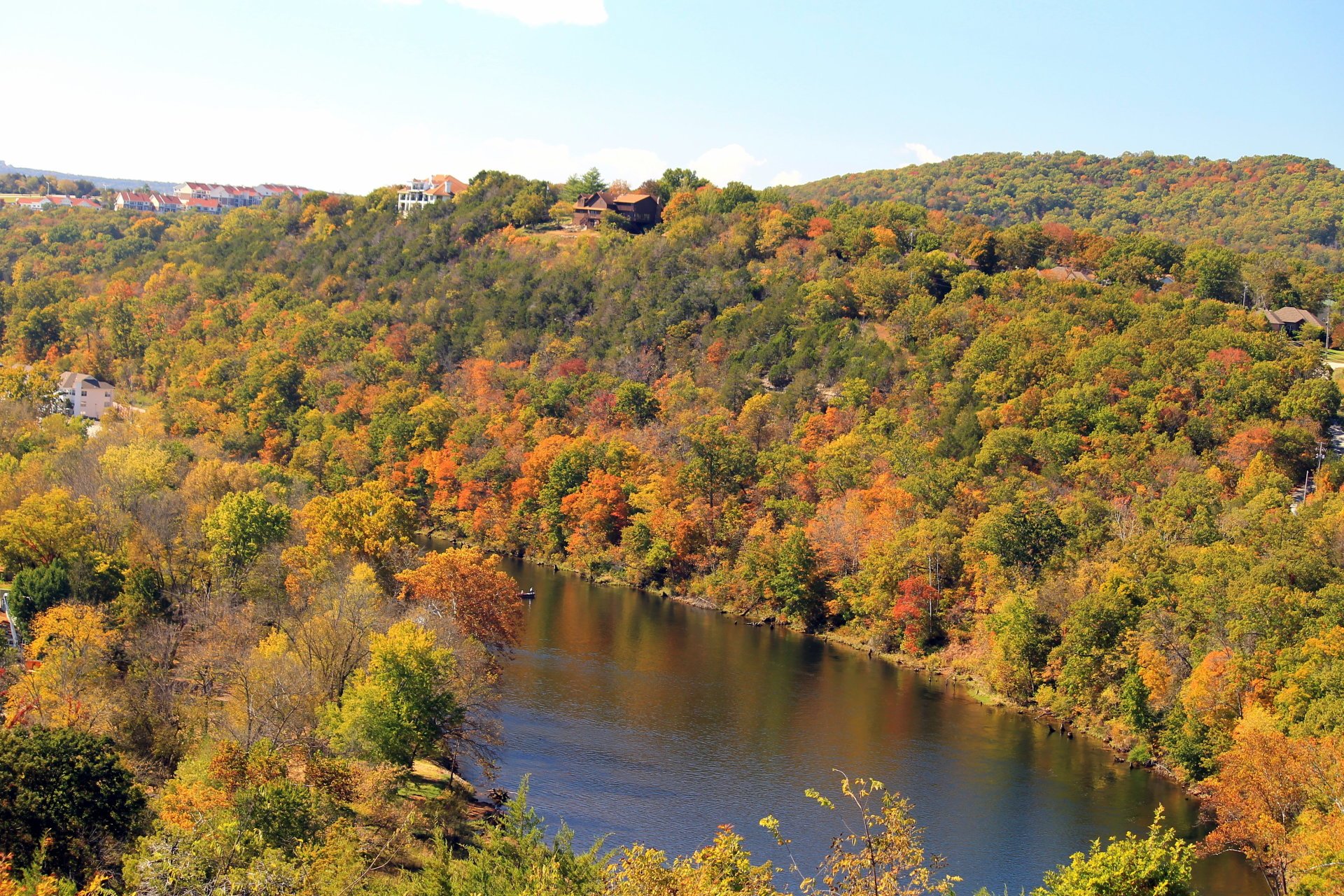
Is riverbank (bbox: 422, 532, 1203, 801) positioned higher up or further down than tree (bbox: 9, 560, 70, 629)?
further down

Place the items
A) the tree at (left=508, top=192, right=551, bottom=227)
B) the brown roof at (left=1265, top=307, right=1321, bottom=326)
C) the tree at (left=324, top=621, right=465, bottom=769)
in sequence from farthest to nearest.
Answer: the tree at (left=508, top=192, right=551, bottom=227), the brown roof at (left=1265, top=307, right=1321, bottom=326), the tree at (left=324, top=621, right=465, bottom=769)

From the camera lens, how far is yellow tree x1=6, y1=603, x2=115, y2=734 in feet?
102

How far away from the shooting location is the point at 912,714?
46.9 m

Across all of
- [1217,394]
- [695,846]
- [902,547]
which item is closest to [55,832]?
[695,846]

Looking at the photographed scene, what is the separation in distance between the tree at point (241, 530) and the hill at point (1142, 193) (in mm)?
73197

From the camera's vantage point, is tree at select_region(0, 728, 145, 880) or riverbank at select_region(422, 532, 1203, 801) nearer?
tree at select_region(0, 728, 145, 880)

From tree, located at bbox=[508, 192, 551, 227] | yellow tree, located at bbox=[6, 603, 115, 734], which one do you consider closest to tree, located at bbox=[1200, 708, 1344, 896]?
yellow tree, located at bbox=[6, 603, 115, 734]

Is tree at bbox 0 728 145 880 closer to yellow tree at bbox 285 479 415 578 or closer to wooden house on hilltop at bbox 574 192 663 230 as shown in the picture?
yellow tree at bbox 285 479 415 578

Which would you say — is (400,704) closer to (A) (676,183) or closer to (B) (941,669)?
(B) (941,669)

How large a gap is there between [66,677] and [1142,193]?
128 metres

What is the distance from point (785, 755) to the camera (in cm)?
4134

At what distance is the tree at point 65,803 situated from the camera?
25.5 meters

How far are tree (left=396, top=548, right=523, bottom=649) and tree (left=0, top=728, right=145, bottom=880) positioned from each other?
1495cm

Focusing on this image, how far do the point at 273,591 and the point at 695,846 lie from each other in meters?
19.8
